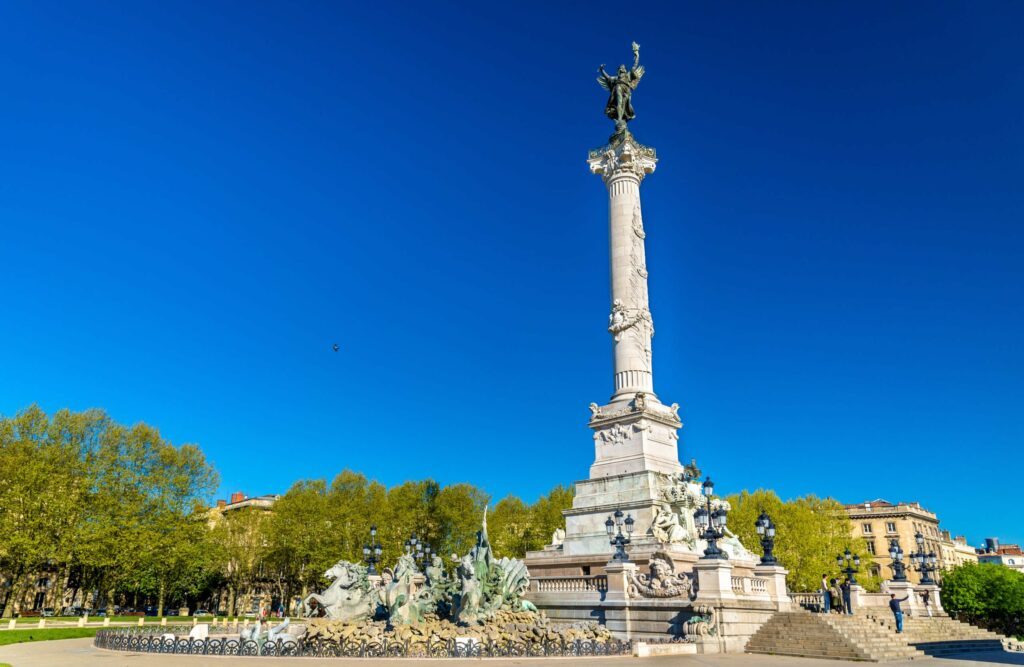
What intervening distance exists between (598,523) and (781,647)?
38.5 ft

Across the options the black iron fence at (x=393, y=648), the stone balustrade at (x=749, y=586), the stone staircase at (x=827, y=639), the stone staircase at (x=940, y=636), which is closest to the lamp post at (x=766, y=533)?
the stone balustrade at (x=749, y=586)

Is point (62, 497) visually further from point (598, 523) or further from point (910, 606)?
point (910, 606)

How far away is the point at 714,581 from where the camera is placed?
75.0ft

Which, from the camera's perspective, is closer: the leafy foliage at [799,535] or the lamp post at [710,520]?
the lamp post at [710,520]

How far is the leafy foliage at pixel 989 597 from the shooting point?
200 ft

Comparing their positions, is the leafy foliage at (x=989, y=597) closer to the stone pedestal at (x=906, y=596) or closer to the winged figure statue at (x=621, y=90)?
the stone pedestal at (x=906, y=596)

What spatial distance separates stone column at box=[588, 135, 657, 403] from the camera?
36.5 meters

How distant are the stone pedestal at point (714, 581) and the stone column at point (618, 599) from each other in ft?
9.26

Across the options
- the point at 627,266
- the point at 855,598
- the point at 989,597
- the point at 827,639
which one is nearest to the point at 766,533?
the point at 827,639

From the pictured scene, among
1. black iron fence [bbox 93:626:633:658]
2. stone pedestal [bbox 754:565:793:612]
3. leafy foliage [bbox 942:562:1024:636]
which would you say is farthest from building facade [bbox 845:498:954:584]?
black iron fence [bbox 93:626:633:658]

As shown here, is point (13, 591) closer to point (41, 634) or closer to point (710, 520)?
point (41, 634)

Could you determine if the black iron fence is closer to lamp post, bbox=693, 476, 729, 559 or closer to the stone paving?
the stone paving

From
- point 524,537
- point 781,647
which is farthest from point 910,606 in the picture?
point 524,537

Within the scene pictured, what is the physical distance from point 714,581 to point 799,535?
121 ft
